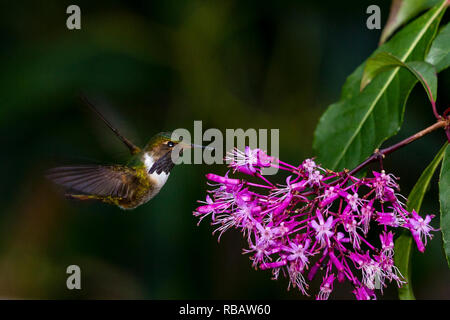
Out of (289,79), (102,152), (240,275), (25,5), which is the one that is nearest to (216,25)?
(289,79)

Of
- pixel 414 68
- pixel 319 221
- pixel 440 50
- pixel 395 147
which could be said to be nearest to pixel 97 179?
pixel 319 221

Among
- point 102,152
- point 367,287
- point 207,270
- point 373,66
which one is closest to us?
point 367,287

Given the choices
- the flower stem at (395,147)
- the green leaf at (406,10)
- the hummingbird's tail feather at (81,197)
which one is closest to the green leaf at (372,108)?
the green leaf at (406,10)

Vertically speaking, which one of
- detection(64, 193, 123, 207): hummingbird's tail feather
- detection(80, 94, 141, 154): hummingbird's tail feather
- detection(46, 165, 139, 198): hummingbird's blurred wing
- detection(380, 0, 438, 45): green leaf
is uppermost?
detection(380, 0, 438, 45): green leaf

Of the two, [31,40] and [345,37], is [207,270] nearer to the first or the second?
[345,37]

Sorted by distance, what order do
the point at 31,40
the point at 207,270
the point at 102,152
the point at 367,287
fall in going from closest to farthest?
1. the point at 367,287
2. the point at 207,270
3. the point at 102,152
4. the point at 31,40

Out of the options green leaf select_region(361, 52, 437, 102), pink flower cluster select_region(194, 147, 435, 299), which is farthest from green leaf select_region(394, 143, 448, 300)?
green leaf select_region(361, 52, 437, 102)

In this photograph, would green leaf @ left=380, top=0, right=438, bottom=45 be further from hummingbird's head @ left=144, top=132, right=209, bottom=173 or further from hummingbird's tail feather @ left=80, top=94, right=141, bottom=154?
hummingbird's tail feather @ left=80, top=94, right=141, bottom=154

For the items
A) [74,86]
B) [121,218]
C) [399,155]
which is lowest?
[121,218]
